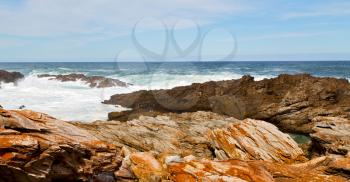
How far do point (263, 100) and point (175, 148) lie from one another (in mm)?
21829

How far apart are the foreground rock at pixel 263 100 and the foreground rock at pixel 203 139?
11.5 m

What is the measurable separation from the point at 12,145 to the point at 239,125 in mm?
11094

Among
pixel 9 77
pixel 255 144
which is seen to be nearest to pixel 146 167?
pixel 255 144

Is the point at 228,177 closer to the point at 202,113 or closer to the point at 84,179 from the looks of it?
the point at 84,179

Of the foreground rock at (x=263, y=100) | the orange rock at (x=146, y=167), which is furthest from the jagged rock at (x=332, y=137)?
the foreground rock at (x=263, y=100)

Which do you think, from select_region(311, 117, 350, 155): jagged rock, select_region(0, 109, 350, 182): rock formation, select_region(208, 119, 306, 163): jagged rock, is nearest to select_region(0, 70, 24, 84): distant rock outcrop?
select_region(208, 119, 306, 163): jagged rock

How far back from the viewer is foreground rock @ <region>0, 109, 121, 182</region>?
31.8ft

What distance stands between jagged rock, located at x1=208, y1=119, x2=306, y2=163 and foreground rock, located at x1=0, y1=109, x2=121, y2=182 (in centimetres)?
675

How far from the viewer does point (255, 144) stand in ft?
55.8

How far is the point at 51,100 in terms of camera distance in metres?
53.6

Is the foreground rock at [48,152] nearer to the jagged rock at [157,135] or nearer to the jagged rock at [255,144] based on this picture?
the jagged rock at [157,135]

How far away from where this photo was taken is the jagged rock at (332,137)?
17047 millimetres

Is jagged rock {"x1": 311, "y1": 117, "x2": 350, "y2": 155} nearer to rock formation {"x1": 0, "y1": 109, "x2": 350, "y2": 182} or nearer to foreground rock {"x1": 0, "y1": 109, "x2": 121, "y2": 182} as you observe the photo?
rock formation {"x1": 0, "y1": 109, "x2": 350, "y2": 182}

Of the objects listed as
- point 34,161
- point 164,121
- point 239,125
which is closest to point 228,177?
point 34,161
